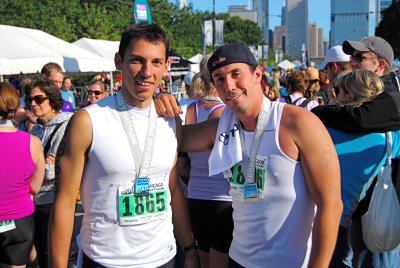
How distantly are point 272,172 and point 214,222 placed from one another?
4.46ft

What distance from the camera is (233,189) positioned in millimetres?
2330

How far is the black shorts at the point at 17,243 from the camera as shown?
3422 millimetres

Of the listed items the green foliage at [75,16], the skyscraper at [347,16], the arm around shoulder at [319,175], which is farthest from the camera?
the skyscraper at [347,16]

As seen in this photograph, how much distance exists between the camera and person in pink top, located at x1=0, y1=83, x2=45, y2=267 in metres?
3.32

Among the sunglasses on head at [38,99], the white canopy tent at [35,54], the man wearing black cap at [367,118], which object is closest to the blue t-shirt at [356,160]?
the man wearing black cap at [367,118]

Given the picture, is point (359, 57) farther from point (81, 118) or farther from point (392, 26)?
point (392, 26)

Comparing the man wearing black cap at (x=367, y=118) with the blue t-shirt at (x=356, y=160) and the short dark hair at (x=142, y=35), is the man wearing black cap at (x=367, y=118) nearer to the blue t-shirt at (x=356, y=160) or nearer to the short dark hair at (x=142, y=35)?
the blue t-shirt at (x=356, y=160)

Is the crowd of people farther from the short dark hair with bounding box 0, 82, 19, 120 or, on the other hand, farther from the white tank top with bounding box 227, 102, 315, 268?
the short dark hair with bounding box 0, 82, 19, 120

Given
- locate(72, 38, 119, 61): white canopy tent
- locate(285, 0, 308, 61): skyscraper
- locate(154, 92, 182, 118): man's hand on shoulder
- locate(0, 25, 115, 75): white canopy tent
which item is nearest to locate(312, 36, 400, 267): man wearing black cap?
locate(154, 92, 182, 118): man's hand on shoulder

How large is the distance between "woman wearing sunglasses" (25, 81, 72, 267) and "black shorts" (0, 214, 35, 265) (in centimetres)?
33

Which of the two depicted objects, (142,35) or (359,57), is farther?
(359,57)

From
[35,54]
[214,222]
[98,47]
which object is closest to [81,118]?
[214,222]

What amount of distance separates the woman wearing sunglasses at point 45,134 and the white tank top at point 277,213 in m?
2.18

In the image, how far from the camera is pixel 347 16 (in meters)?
194
